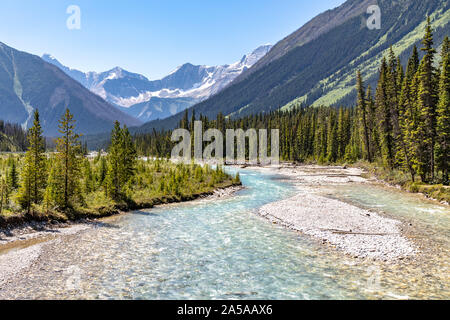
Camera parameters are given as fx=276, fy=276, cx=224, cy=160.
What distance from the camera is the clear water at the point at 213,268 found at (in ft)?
40.0

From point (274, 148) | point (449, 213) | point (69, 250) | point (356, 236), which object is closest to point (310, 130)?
point (274, 148)

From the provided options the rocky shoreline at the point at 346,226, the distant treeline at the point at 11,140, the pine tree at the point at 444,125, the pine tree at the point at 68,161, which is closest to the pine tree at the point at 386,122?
the pine tree at the point at 444,125

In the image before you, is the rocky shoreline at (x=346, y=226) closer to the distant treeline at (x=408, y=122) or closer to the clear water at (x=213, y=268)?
the clear water at (x=213, y=268)

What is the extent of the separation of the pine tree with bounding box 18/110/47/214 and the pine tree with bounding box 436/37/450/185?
1972 inches

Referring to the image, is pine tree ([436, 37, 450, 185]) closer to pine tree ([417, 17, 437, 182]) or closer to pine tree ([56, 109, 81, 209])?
pine tree ([417, 17, 437, 182])

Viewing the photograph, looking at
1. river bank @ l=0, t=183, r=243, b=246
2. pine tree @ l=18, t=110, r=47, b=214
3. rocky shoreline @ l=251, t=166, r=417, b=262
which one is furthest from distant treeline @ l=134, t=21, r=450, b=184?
pine tree @ l=18, t=110, r=47, b=214

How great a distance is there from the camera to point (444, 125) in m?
39.8

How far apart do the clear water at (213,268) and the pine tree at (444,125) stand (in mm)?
21503

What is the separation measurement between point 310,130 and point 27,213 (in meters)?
116

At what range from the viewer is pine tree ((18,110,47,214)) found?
74.7ft

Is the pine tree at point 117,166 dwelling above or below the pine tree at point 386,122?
below

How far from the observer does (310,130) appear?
122938 mm

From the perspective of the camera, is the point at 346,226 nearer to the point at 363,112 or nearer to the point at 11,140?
the point at 363,112

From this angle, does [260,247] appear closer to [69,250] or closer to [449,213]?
[69,250]
